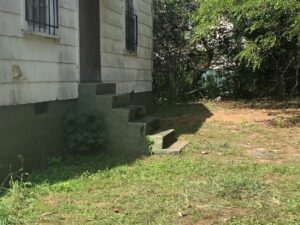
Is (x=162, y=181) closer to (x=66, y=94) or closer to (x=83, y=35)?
(x=66, y=94)

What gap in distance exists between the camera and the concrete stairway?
8.12 metres

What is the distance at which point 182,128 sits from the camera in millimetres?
10867

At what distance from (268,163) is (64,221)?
3.56m

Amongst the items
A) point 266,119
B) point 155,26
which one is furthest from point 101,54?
point 155,26

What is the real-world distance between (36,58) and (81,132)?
1459 mm

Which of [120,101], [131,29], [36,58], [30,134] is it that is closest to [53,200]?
[30,134]

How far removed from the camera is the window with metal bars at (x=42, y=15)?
6957 mm

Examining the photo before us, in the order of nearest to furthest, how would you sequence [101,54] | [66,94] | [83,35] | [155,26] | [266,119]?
[66,94] → [83,35] → [101,54] → [266,119] → [155,26]

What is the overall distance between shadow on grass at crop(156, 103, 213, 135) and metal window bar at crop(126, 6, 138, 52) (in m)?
1.85

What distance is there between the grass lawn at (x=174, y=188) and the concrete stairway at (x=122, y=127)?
36 cm

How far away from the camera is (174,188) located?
19.3 ft

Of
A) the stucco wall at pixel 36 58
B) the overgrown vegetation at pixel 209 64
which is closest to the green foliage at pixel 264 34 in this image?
the overgrown vegetation at pixel 209 64

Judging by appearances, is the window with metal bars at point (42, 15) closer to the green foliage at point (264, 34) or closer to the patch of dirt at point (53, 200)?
the patch of dirt at point (53, 200)

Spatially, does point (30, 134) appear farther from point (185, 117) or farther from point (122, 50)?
point (185, 117)
